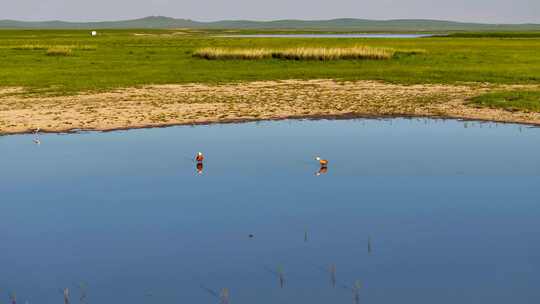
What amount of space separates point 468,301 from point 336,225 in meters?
3.95

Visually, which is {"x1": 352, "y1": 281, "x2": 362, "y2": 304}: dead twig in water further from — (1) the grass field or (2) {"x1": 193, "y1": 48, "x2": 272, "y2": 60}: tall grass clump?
(2) {"x1": 193, "y1": 48, "x2": 272, "y2": 60}: tall grass clump

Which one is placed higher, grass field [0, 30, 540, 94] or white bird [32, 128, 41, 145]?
grass field [0, 30, 540, 94]

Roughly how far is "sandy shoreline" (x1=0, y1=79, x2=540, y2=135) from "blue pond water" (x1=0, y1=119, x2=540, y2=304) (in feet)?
12.3

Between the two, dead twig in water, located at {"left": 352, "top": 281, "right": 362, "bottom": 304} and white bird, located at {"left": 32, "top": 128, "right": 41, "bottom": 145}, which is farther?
white bird, located at {"left": 32, "top": 128, "right": 41, "bottom": 145}

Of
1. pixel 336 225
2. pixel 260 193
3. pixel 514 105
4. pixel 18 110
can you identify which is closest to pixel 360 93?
pixel 514 105

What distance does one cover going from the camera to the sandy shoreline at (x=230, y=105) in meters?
26.5

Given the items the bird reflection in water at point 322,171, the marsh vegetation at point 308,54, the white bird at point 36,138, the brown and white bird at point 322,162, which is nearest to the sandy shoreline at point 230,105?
the white bird at point 36,138

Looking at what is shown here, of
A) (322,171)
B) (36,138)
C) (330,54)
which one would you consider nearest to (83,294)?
(322,171)

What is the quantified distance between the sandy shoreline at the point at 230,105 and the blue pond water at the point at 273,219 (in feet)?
12.3

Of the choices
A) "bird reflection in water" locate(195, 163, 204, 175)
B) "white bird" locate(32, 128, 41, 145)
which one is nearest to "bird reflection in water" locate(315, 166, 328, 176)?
"bird reflection in water" locate(195, 163, 204, 175)

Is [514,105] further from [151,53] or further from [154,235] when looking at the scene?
[151,53]

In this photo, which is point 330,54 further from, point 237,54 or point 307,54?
point 237,54

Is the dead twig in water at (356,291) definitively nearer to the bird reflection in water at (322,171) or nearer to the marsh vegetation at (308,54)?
the bird reflection in water at (322,171)

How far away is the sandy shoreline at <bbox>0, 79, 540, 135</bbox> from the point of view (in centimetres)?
2650
